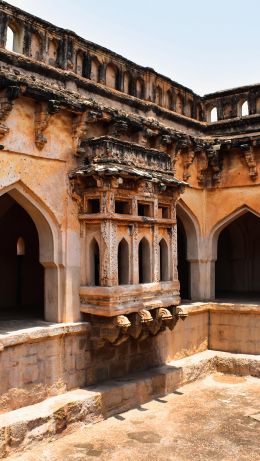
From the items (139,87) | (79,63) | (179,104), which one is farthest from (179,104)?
(79,63)

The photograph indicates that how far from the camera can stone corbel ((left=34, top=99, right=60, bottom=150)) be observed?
7117 mm

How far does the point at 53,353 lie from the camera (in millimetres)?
7180

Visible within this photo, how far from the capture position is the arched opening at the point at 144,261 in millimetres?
8195

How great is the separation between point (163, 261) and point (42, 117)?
3.37m

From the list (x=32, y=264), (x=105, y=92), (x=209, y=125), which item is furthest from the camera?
(x=209, y=125)

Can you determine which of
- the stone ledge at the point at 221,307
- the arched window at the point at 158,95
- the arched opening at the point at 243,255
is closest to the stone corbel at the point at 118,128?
the arched window at the point at 158,95

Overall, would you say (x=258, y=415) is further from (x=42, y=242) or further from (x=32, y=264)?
(x=32, y=264)

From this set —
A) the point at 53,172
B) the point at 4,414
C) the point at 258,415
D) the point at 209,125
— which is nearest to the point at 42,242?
the point at 53,172

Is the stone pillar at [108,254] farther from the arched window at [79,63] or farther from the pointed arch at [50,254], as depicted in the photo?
the arched window at [79,63]

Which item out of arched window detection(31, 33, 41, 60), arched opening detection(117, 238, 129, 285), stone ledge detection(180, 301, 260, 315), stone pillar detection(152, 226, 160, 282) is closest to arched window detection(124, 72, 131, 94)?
arched window detection(31, 33, 41, 60)

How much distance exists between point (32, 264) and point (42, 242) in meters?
3.34

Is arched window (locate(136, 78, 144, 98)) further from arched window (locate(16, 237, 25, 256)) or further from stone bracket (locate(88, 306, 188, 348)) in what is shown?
stone bracket (locate(88, 306, 188, 348))

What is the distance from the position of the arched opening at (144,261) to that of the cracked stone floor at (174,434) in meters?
2.22

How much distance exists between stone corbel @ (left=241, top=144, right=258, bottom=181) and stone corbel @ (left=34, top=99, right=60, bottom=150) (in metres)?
4.91
